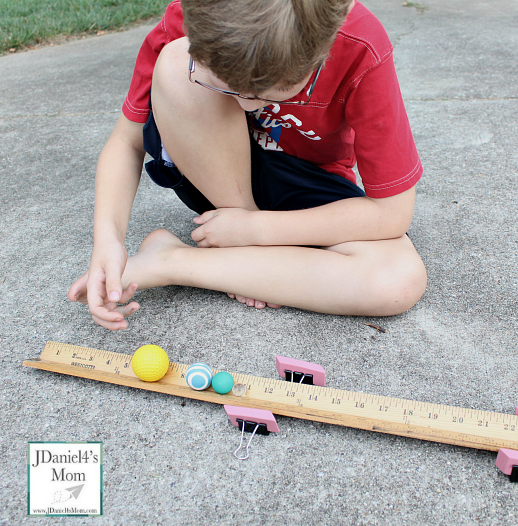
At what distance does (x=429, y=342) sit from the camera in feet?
4.59

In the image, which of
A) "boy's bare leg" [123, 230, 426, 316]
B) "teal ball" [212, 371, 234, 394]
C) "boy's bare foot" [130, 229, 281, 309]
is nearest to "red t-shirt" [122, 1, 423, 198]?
"boy's bare leg" [123, 230, 426, 316]

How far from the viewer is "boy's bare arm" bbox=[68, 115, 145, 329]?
1211 millimetres

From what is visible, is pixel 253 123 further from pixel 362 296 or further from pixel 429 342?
pixel 429 342

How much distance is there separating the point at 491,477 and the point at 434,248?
95cm

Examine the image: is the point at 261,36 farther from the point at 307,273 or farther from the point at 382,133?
the point at 307,273

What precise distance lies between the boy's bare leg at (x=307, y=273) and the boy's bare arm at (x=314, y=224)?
33 millimetres

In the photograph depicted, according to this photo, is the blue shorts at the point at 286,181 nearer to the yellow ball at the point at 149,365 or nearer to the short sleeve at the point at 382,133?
the short sleeve at the point at 382,133

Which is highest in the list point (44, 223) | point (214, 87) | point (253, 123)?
point (214, 87)

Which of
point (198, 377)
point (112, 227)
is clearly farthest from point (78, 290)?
point (198, 377)

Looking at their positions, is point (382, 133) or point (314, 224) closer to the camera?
point (382, 133)

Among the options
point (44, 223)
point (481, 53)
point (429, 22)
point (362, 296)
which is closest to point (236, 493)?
point (362, 296)

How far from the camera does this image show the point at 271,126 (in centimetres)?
151

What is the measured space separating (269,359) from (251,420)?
0.26 meters

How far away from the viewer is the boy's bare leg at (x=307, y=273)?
141 cm
